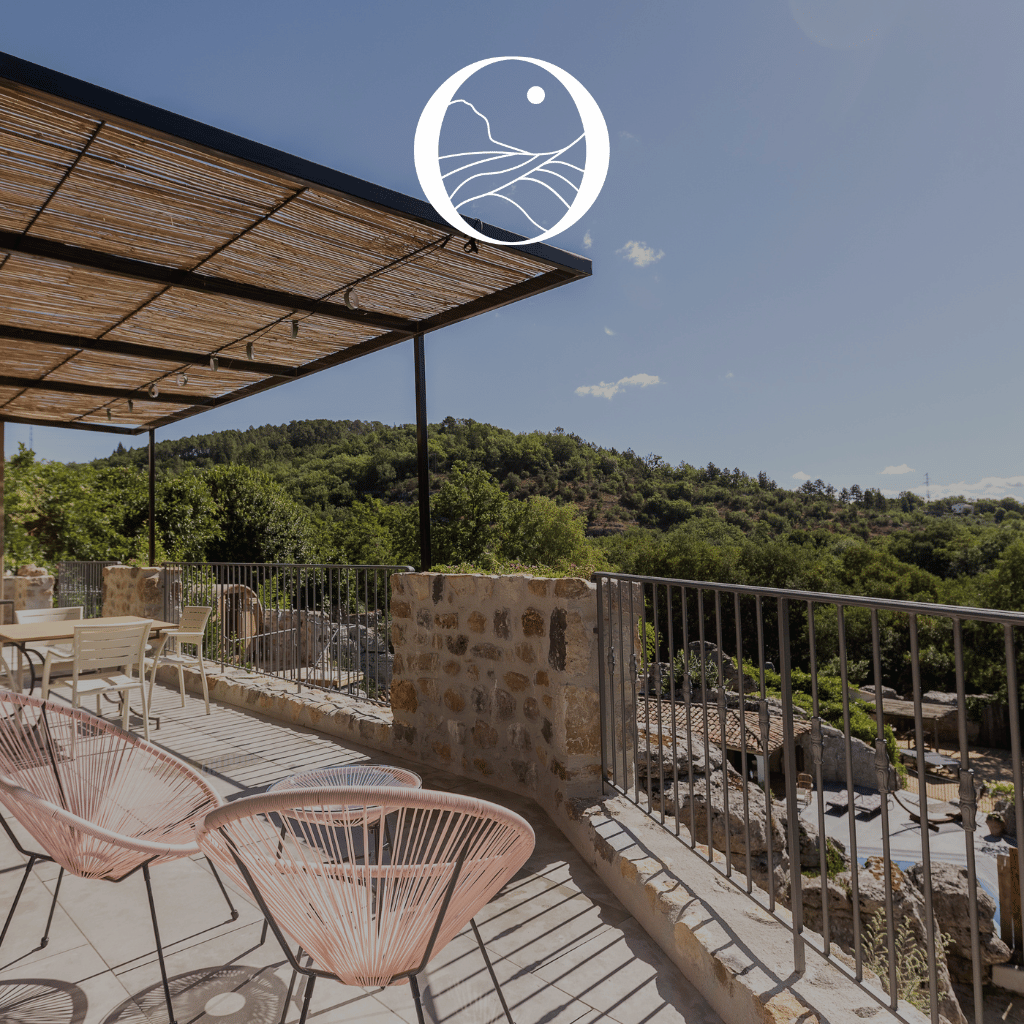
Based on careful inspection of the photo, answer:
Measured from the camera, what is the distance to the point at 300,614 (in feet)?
19.9

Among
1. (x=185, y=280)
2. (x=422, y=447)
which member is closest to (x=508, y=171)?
(x=422, y=447)

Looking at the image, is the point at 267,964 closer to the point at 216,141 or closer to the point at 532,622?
the point at 532,622

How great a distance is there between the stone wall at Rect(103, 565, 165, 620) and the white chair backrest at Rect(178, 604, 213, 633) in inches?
79.5

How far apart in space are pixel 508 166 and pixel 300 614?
3.98 metres

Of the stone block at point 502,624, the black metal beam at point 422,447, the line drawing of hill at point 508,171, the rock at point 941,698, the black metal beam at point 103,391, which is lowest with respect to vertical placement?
the rock at point 941,698

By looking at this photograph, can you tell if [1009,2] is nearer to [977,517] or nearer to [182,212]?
[977,517]

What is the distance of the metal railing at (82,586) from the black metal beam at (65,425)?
171 centimetres

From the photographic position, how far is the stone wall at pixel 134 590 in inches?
286

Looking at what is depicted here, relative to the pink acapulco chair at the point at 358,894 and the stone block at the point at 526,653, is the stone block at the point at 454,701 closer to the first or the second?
the stone block at the point at 526,653

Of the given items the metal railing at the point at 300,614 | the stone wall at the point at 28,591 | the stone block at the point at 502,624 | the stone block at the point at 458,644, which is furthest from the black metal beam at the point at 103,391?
the stone wall at the point at 28,591

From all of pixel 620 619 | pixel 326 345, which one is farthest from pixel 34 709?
pixel 326 345

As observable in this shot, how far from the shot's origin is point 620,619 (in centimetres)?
272

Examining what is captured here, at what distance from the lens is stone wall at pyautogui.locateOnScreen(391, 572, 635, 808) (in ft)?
9.60

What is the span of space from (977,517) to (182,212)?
2396 inches
